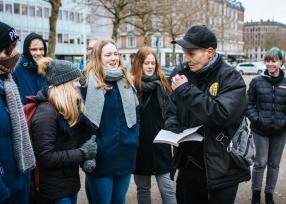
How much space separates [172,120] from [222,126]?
529 mm

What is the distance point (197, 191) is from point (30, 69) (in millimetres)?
2681

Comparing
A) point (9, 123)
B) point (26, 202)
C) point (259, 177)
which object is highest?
point (9, 123)

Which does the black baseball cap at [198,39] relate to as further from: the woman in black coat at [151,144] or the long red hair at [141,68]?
the long red hair at [141,68]

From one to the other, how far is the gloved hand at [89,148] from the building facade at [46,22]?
129 ft

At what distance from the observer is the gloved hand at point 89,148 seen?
10.7 ft

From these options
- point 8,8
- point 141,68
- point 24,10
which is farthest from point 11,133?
point 24,10

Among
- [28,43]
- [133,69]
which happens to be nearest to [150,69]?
[133,69]

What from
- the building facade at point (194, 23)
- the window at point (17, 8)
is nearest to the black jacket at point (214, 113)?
the building facade at point (194, 23)

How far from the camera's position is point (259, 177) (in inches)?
198

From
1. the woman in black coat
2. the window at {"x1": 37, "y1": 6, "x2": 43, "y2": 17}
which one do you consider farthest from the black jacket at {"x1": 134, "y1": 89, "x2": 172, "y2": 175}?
the window at {"x1": 37, "y1": 6, "x2": 43, "y2": 17}

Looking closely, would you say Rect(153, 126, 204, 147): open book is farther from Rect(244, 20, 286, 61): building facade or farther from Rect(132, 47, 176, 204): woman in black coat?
Rect(244, 20, 286, 61): building facade

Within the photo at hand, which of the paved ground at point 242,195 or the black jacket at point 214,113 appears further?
the paved ground at point 242,195

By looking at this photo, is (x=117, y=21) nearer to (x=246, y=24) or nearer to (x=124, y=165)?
(x=124, y=165)

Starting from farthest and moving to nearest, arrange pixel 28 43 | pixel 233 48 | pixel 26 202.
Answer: pixel 233 48
pixel 28 43
pixel 26 202
